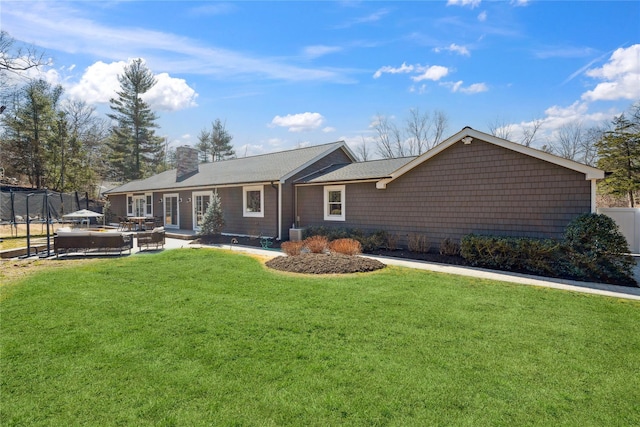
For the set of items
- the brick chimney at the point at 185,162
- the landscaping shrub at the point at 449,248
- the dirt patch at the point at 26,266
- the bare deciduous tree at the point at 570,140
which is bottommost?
the dirt patch at the point at 26,266

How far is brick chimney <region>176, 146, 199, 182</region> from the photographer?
21609 mm

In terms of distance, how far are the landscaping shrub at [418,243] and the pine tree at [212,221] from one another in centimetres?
856

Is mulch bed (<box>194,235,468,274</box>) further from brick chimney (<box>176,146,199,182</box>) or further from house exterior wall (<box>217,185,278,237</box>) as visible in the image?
brick chimney (<box>176,146,199,182</box>)

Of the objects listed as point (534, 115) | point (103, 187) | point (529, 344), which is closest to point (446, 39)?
point (529, 344)

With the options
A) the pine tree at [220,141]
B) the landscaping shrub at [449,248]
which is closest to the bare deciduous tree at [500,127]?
the landscaping shrub at [449,248]

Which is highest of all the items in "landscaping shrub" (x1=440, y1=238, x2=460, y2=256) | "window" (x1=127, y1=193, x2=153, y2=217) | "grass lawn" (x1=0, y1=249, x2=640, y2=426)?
"window" (x1=127, y1=193, x2=153, y2=217)

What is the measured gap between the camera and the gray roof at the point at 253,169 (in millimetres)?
15258

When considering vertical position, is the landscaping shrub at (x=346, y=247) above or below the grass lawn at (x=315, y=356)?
above

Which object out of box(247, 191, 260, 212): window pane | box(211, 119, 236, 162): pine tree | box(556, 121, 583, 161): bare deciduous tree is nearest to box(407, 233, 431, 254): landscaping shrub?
box(247, 191, 260, 212): window pane

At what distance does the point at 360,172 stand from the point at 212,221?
6.97 m

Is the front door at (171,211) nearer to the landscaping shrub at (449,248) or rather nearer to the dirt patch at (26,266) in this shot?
the dirt patch at (26,266)

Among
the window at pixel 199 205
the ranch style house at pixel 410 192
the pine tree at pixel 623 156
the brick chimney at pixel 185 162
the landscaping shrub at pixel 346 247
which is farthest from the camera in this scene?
the brick chimney at pixel 185 162

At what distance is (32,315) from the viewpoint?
4953mm

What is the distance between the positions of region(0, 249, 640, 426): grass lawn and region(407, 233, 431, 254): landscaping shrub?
14.5 feet
